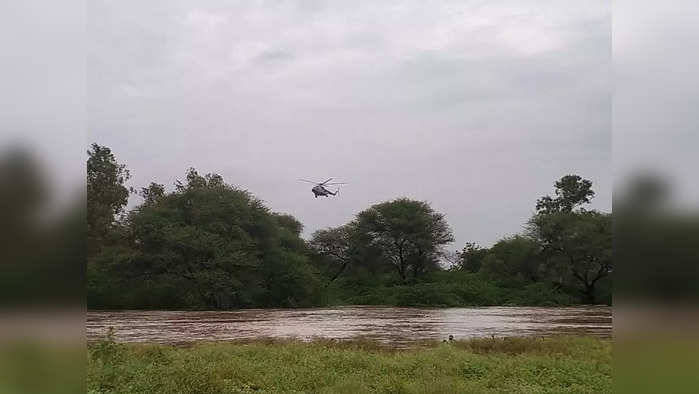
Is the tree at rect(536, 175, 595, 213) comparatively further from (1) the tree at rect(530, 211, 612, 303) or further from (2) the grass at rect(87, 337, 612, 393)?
(2) the grass at rect(87, 337, 612, 393)

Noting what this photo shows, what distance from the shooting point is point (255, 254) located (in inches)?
888

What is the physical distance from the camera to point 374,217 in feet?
84.4

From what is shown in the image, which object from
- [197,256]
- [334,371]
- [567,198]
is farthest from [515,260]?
[334,371]

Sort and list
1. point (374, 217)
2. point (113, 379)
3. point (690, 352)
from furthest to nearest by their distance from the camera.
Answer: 1. point (374, 217)
2. point (113, 379)
3. point (690, 352)

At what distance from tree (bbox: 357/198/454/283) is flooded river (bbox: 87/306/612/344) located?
5.37m

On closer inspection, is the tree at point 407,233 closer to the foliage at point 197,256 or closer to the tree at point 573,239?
the foliage at point 197,256

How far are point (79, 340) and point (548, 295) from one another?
2110 cm

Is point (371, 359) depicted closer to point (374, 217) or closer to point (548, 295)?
point (548, 295)

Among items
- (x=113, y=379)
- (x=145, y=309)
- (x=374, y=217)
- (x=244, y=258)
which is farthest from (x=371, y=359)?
(x=374, y=217)

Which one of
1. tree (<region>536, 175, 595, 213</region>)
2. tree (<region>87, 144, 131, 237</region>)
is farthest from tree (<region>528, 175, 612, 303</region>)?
tree (<region>87, 144, 131, 237</region>)

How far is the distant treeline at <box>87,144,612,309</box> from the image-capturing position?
20.6 m

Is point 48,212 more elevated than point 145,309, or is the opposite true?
point 48,212

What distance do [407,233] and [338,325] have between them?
34.1 feet

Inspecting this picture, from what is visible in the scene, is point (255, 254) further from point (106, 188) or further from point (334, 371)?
point (334, 371)
